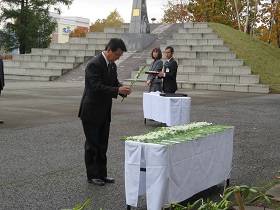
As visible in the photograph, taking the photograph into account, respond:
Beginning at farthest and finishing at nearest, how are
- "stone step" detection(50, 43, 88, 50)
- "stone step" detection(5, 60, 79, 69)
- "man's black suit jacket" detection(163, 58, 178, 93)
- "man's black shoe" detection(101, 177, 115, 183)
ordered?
"stone step" detection(50, 43, 88, 50), "stone step" detection(5, 60, 79, 69), "man's black suit jacket" detection(163, 58, 178, 93), "man's black shoe" detection(101, 177, 115, 183)

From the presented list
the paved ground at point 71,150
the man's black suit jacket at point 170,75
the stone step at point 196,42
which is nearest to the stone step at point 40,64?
the stone step at point 196,42

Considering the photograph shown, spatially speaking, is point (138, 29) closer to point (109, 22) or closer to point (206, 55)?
point (206, 55)

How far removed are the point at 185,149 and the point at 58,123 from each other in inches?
304

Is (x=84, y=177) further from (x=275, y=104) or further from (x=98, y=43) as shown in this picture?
(x=98, y=43)

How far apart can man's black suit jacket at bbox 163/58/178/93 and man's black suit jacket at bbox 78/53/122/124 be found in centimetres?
614

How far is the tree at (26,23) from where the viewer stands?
4266cm

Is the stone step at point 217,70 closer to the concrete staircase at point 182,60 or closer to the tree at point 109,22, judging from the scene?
the concrete staircase at point 182,60

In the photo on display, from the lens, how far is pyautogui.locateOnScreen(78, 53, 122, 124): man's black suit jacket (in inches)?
253

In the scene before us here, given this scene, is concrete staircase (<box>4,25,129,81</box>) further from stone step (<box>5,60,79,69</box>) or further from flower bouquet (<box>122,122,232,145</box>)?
flower bouquet (<box>122,122,232,145</box>)

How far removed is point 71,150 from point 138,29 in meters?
28.0

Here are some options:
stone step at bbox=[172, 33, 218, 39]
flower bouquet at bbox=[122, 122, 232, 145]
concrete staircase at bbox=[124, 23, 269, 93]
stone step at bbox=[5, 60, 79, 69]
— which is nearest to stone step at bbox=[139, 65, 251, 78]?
concrete staircase at bbox=[124, 23, 269, 93]

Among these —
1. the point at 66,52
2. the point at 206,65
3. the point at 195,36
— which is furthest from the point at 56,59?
the point at 206,65

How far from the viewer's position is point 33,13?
43062 mm

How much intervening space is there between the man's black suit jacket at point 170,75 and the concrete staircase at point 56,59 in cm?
2052
